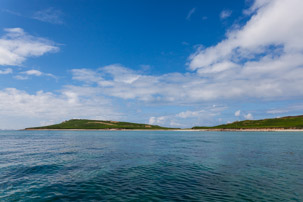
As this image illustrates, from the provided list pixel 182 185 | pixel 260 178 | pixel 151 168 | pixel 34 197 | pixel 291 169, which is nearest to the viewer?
pixel 34 197

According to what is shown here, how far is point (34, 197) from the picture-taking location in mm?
20359

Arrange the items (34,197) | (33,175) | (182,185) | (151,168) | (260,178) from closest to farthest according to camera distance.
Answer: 1. (34,197)
2. (182,185)
3. (260,178)
4. (33,175)
5. (151,168)

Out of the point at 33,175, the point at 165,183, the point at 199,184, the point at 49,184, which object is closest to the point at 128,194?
the point at 165,183

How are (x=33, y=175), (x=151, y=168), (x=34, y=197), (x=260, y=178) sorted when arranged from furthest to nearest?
(x=151, y=168)
(x=33, y=175)
(x=260, y=178)
(x=34, y=197)

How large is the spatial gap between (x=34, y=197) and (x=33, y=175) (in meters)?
10.9

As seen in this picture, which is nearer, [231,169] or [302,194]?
[302,194]

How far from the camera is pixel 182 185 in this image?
973 inches

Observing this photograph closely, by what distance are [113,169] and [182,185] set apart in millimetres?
14197

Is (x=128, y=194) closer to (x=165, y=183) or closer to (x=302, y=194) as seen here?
(x=165, y=183)

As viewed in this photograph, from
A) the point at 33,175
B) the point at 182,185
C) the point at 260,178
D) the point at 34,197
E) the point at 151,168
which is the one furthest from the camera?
the point at 151,168

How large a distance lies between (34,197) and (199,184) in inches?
809

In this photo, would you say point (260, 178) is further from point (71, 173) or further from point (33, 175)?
point (33, 175)

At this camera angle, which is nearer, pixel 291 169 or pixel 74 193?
pixel 74 193

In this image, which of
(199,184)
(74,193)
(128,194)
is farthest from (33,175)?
(199,184)
